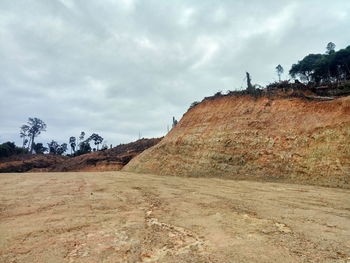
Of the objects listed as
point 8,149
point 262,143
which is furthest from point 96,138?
point 262,143

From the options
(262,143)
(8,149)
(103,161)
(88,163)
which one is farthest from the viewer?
(8,149)

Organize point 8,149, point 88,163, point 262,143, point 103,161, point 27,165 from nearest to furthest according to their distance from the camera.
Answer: point 262,143 → point 103,161 → point 88,163 → point 27,165 → point 8,149

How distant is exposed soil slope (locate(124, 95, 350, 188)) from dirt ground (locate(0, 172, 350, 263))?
20.2ft

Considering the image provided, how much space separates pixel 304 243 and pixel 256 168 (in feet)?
38.6

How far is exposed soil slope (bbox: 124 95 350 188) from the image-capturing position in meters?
13.5

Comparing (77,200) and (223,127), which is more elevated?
(223,127)

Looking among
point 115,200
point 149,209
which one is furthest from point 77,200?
point 149,209

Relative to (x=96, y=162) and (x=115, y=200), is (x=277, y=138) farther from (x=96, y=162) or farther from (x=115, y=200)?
(x=96, y=162)

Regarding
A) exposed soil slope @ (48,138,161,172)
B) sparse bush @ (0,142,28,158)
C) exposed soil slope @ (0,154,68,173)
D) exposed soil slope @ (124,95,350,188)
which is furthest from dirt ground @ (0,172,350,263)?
sparse bush @ (0,142,28,158)

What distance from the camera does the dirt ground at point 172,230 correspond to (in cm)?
385

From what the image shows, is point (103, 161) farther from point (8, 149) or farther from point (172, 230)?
point (172, 230)

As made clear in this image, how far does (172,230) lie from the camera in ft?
16.4

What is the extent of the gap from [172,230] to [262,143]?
43.7 ft

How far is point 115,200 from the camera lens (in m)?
7.81
